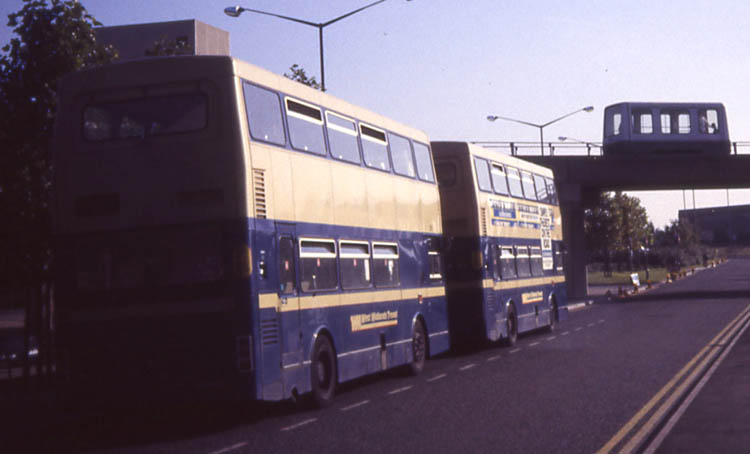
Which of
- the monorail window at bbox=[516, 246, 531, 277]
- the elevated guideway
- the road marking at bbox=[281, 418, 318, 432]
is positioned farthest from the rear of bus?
the elevated guideway

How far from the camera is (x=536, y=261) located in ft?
90.6

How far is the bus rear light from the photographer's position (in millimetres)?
11867

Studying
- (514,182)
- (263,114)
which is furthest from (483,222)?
(263,114)

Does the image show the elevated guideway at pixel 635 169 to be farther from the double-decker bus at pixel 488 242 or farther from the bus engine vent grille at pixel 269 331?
the bus engine vent grille at pixel 269 331

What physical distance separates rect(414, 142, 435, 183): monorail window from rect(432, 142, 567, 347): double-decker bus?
1.54m

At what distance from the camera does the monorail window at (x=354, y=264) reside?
15.3 metres

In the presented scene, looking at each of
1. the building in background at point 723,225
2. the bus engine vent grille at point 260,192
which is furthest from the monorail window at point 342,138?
the building in background at point 723,225

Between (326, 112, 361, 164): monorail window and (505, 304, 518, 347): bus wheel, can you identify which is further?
(505, 304, 518, 347): bus wheel

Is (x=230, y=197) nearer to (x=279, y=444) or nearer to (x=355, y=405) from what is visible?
(x=279, y=444)

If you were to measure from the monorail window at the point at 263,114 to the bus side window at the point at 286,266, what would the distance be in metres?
1.27

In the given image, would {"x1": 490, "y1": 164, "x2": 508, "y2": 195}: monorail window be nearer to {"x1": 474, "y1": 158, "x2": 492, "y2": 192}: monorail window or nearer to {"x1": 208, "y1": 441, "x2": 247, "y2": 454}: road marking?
{"x1": 474, "y1": 158, "x2": 492, "y2": 192}: monorail window

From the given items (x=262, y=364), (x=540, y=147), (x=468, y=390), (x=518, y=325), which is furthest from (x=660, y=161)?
(x=262, y=364)

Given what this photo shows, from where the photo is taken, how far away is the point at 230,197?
471 inches

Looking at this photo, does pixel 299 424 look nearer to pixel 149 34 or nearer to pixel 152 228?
pixel 152 228
